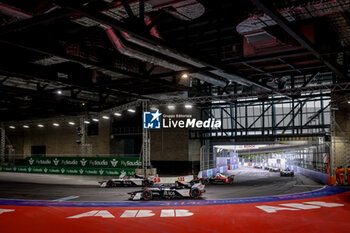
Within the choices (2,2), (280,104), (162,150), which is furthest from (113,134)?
(2,2)

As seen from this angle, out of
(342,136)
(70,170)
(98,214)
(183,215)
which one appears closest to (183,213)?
(183,215)

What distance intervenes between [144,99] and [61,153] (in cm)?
2336

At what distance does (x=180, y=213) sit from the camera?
12516mm

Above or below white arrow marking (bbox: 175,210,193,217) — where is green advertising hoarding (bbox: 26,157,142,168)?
above

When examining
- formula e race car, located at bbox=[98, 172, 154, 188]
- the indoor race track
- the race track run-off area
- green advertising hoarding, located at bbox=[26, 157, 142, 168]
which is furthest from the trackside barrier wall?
the race track run-off area

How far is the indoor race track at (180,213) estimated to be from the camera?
33.8 feet

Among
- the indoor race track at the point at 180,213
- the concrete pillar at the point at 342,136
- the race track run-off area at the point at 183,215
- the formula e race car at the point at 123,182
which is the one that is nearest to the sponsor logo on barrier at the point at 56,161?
the formula e race car at the point at 123,182

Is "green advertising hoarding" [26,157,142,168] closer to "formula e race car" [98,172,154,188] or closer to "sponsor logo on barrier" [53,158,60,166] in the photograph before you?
"sponsor logo on barrier" [53,158,60,166]

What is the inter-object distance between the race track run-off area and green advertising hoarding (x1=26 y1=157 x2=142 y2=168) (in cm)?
1263

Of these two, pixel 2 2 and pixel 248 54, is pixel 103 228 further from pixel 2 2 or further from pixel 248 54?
pixel 248 54

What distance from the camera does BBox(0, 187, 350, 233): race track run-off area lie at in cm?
1022

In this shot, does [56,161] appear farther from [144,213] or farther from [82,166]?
[144,213]

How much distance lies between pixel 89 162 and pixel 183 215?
70.4 ft

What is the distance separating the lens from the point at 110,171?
95.4 ft
